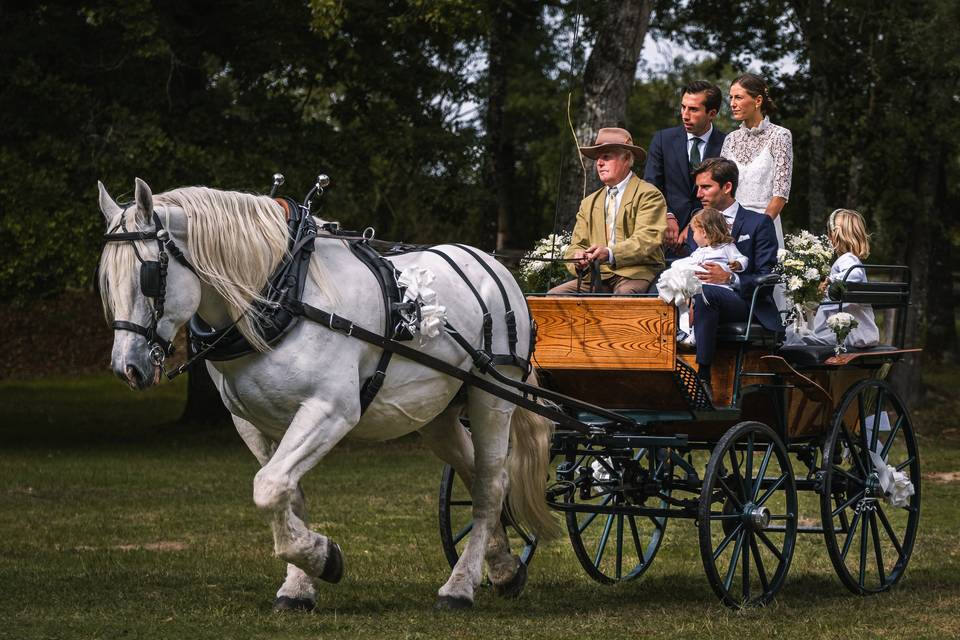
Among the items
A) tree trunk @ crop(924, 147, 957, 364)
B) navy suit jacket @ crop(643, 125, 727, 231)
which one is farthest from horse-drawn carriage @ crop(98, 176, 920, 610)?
tree trunk @ crop(924, 147, 957, 364)

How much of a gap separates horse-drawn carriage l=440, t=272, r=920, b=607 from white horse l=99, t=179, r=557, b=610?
584 millimetres

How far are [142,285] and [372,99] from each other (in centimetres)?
1318

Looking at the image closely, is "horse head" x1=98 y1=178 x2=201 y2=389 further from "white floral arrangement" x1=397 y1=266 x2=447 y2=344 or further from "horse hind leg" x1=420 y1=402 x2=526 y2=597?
"horse hind leg" x1=420 y1=402 x2=526 y2=597

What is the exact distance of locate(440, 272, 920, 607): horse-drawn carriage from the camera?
22.9ft

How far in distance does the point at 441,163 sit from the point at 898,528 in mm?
9784

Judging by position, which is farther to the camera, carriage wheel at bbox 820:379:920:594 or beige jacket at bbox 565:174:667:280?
carriage wheel at bbox 820:379:920:594

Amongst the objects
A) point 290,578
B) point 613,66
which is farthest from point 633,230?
point 613,66

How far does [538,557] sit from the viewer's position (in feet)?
30.1

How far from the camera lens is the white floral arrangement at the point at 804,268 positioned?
7.33 meters

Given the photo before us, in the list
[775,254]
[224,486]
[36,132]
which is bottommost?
[224,486]

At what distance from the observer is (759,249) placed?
7461mm

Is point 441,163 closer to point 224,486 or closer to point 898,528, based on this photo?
point 224,486

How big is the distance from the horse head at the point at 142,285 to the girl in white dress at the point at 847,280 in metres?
3.66

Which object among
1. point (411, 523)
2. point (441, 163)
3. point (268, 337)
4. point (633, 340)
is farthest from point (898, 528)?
point (441, 163)
